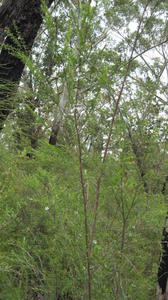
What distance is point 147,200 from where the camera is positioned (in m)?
2.63

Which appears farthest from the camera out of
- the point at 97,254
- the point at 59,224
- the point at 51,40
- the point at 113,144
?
the point at 59,224

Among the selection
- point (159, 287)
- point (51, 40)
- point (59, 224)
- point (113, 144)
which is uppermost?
point (51, 40)

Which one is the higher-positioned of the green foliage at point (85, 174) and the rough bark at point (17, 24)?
the rough bark at point (17, 24)

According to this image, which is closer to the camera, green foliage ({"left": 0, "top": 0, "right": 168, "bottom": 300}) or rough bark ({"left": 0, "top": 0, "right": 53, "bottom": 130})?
green foliage ({"left": 0, "top": 0, "right": 168, "bottom": 300})

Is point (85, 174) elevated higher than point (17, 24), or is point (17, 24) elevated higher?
point (17, 24)

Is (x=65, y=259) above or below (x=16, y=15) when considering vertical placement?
below

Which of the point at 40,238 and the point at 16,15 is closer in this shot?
the point at 16,15

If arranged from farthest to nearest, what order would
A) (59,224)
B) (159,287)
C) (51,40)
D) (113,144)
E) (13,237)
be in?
(159,287) < (13,237) < (59,224) < (113,144) < (51,40)

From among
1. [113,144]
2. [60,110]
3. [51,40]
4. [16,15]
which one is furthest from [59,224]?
[16,15]

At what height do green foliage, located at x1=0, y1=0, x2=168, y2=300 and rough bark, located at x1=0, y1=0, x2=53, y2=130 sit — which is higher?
rough bark, located at x1=0, y1=0, x2=53, y2=130

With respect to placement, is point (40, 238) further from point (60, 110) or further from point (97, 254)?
point (60, 110)

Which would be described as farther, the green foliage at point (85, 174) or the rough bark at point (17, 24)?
the rough bark at point (17, 24)

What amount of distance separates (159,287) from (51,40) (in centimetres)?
267

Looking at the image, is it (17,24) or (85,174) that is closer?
(85,174)
